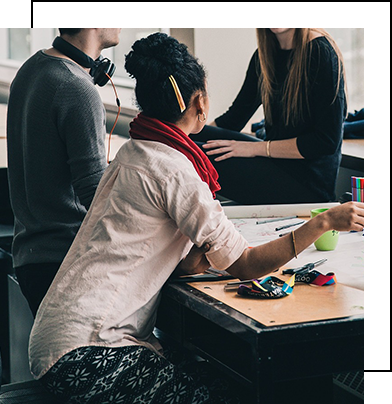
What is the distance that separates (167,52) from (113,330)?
20.7 inches

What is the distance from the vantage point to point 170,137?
1.13 meters

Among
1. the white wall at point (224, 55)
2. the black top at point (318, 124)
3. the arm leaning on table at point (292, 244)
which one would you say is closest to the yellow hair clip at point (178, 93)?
the arm leaning on table at point (292, 244)

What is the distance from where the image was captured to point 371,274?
44.3 inches

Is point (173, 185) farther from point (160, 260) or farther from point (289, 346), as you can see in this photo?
point (289, 346)

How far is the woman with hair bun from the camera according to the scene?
104 centimetres

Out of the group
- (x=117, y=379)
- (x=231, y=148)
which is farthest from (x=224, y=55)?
(x=117, y=379)

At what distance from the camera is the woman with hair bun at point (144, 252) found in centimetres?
104

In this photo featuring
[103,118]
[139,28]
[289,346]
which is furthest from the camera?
[139,28]

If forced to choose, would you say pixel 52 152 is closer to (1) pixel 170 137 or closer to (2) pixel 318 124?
(1) pixel 170 137

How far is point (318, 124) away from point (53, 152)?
914 mm

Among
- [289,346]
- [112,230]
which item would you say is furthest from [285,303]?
[112,230]

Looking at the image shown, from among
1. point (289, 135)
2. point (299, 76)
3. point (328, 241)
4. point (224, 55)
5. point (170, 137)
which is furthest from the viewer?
point (224, 55)

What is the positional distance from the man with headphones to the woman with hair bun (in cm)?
26

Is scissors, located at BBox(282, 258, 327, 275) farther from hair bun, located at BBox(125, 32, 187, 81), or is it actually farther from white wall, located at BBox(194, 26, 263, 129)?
white wall, located at BBox(194, 26, 263, 129)
